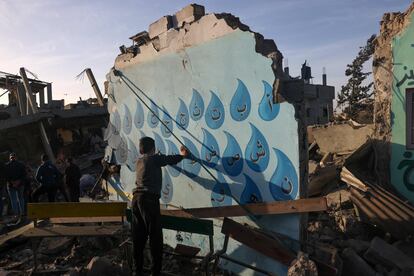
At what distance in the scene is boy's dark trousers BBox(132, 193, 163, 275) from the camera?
4508mm

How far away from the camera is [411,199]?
6.09 meters

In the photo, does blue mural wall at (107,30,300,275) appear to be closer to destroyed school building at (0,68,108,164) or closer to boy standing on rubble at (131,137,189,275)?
boy standing on rubble at (131,137,189,275)

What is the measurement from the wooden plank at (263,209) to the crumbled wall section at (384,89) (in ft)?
9.11

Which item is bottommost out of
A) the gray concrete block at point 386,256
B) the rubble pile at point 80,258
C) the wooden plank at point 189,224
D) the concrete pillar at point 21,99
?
the rubble pile at point 80,258

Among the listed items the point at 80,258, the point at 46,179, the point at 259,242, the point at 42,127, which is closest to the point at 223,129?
the point at 259,242

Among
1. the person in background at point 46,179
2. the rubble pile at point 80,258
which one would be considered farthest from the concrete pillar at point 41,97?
the rubble pile at point 80,258

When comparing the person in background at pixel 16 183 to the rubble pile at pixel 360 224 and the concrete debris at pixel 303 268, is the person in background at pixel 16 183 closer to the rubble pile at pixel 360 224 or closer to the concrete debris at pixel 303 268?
the rubble pile at pixel 360 224

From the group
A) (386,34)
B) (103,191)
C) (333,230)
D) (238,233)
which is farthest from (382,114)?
(103,191)

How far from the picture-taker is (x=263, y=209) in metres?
4.48

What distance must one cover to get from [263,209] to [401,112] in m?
3.07

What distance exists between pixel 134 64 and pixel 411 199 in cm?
458

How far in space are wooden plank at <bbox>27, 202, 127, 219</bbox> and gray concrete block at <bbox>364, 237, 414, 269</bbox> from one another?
9.89ft

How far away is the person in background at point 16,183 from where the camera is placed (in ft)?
30.5

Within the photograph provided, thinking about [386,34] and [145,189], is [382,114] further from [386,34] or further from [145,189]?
[145,189]
